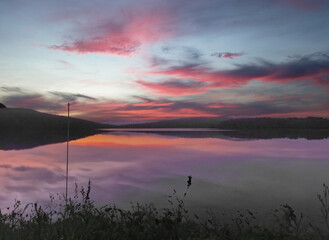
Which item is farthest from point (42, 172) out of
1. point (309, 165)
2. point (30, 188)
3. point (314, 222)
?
point (309, 165)

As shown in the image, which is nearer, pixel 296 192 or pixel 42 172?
pixel 296 192

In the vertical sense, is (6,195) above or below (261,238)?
below

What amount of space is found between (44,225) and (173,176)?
651 inches

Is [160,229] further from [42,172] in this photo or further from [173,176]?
[42,172]

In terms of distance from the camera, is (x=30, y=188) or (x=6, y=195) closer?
(x=6, y=195)

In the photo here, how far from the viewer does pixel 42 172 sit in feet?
85.3

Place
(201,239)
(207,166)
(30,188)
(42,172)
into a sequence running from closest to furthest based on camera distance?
(201,239), (30,188), (42,172), (207,166)

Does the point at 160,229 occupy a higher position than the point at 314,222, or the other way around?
the point at 160,229

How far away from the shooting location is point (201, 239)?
7121mm

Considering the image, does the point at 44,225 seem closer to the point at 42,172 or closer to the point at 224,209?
the point at 224,209

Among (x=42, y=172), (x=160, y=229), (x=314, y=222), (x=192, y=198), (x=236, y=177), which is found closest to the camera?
(x=160, y=229)

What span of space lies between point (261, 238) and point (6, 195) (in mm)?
15564

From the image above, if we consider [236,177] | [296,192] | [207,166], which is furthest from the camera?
[207,166]

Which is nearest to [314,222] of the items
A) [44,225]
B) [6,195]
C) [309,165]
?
[44,225]
